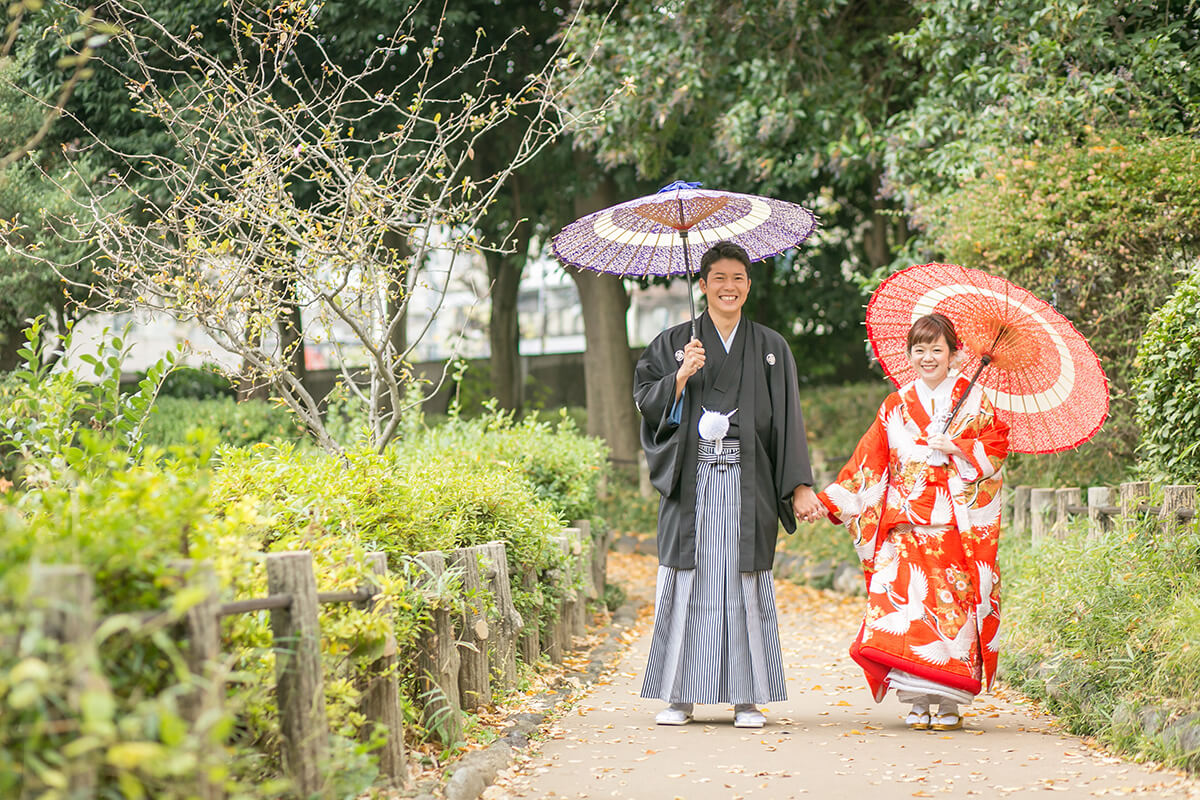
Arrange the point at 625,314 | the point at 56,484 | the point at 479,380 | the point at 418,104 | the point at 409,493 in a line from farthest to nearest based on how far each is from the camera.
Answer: the point at 479,380 < the point at 625,314 < the point at 418,104 < the point at 409,493 < the point at 56,484

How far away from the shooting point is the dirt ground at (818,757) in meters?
3.94

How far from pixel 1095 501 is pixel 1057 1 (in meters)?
4.00

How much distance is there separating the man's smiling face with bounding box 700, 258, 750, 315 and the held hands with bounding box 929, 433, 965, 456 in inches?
40.7

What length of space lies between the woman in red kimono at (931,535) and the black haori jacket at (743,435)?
10.3 inches

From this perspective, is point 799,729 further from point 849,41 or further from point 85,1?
point 849,41

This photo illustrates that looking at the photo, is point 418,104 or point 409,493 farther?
point 418,104

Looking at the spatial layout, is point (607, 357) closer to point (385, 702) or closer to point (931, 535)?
point (931, 535)

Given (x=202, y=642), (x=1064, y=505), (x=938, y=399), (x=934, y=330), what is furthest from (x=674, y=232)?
(x=202, y=642)

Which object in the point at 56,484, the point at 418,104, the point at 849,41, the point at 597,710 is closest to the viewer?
the point at 56,484

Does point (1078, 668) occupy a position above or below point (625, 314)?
below

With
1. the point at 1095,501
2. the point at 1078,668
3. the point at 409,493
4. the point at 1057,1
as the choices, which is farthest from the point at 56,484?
the point at 1057,1

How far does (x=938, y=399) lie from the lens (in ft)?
16.8

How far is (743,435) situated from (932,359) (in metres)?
0.89

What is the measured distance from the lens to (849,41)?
11523mm
